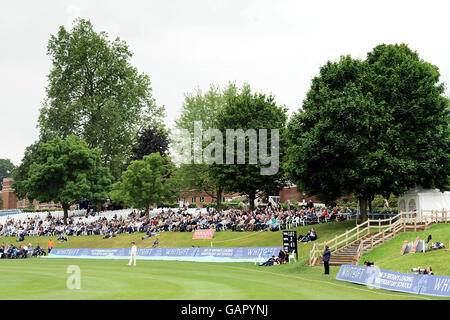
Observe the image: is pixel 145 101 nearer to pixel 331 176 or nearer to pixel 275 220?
pixel 275 220

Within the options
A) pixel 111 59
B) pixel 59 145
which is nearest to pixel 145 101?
pixel 111 59

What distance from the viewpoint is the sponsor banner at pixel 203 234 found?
2079 inches

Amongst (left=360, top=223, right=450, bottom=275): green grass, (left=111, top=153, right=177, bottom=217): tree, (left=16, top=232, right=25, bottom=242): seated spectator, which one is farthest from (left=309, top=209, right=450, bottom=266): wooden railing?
(left=16, top=232, right=25, bottom=242): seated spectator

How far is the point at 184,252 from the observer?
44.0 meters

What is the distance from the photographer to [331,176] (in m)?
41.0

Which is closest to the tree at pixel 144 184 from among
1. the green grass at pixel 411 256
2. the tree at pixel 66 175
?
the tree at pixel 66 175

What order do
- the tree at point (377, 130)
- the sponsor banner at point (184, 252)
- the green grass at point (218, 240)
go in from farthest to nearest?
the green grass at point (218, 240) → the tree at point (377, 130) → the sponsor banner at point (184, 252)

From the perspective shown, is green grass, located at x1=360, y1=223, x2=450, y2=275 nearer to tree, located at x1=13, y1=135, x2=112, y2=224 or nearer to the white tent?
the white tent

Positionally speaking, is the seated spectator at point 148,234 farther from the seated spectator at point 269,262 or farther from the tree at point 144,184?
the seated spectator at point 269,262

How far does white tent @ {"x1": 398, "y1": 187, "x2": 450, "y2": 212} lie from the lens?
137 ft

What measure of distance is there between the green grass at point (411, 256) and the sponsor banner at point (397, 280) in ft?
10.9

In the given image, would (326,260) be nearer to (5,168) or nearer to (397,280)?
(397,280)
